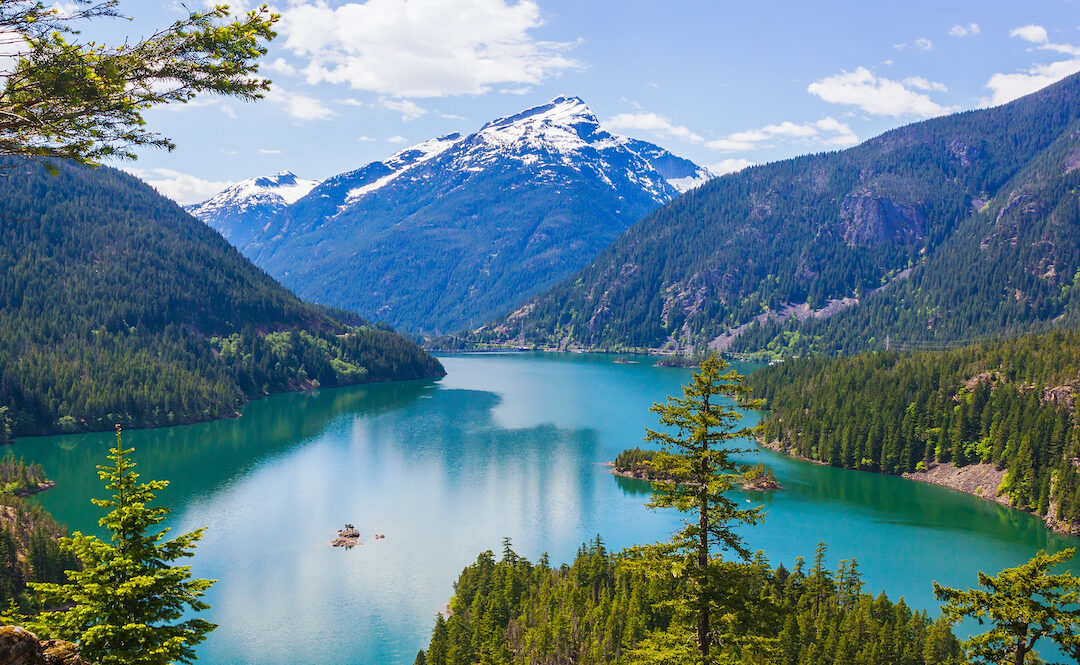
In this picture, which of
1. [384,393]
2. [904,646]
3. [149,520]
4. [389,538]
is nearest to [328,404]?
[384,393]

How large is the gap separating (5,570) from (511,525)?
4361 cm

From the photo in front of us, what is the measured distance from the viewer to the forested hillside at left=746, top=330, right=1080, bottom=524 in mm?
92875

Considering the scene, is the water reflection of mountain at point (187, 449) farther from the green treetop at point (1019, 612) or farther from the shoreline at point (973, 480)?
the shoreline at point (973, 480)

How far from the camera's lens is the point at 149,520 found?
68.1 ft

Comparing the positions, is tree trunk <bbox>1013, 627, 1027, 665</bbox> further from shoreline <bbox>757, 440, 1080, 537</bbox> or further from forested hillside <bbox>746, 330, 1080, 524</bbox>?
shoreline <bbox>757, 440, 1080, 537</bbox>

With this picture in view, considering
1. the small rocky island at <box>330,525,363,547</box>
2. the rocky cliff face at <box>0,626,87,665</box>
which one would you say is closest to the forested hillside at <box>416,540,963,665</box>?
the small rocky island at <box>330,525,363,547</box>

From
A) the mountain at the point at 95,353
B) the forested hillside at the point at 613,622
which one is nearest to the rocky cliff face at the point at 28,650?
the forested hillside at the point at 613,622

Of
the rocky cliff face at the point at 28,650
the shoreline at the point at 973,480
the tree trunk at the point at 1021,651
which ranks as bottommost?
the shoreline at the point at 973,480

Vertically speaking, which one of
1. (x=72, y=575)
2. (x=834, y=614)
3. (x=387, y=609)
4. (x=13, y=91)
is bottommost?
(x=387, y=609)

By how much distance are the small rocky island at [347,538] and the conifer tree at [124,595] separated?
57169mm

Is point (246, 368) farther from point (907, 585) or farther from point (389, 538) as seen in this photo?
point (907, 585)

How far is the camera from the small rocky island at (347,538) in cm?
7638

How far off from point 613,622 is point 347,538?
36.6 metres

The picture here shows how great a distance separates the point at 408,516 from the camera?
3408 inches
